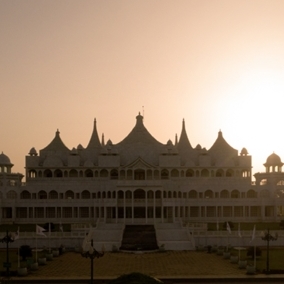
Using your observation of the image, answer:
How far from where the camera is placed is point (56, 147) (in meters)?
104

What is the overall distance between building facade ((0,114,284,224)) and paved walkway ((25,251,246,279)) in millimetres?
20495

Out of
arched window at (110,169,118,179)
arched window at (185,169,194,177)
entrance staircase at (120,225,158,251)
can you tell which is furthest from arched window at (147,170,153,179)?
entrance staircase at (120,225,158,251)

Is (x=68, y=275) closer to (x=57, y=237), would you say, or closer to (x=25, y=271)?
(x=25, y=271)

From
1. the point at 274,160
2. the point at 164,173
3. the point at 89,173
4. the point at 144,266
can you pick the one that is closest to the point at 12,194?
the point at 89,173

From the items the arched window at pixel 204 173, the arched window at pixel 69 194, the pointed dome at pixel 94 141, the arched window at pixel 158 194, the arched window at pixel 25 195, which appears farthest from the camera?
the pointed dome at pixel 94 141

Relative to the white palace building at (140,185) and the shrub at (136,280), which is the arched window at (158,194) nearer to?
the white palace building at (140,185)

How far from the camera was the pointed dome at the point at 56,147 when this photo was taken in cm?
10338

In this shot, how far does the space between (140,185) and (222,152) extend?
72.3 ft

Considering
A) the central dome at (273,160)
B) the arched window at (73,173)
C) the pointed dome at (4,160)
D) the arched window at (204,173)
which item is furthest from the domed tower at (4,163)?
the central dome at (273,160)

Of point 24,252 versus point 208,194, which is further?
point 208,194

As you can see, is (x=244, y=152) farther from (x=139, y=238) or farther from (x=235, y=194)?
(x=139, y=238)

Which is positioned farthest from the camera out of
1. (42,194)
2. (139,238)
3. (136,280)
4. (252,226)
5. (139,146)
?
(139,146)

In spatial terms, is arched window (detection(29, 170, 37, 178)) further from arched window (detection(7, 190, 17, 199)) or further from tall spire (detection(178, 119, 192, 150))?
tall spire (detection(178, 119, 192, 150))

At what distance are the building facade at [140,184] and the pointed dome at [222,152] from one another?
162 millimetres
